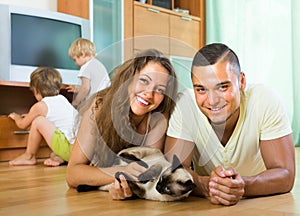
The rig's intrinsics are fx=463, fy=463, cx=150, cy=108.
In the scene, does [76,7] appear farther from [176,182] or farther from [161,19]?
[176,182]

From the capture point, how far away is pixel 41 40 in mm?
3199

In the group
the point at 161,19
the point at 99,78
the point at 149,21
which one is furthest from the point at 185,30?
the point at 99,78

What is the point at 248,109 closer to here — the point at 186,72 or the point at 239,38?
the point at 186,72

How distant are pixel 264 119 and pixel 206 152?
199 millimetres

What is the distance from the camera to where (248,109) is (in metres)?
1.35

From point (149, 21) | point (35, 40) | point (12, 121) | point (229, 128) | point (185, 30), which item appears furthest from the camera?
point (185, 30)

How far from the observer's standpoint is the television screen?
3.07 meters

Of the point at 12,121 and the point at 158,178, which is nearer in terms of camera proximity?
the point at 158,178

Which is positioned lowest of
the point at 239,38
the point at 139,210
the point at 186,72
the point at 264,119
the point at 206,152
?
the point at 139,210

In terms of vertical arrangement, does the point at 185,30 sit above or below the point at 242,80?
above

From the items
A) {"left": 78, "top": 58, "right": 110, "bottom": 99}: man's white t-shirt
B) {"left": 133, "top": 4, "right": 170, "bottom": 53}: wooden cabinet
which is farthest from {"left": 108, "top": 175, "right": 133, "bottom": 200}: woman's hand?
{"left": 133, "top": 4, "right": 170, "bottom": 53}: wooden cabinet

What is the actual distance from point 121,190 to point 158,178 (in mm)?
116

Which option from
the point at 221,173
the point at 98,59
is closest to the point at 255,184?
the point at 221,173

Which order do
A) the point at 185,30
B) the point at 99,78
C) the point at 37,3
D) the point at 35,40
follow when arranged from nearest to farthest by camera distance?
the point at 99,78, the point at 35,40, the point at 37,3, the point at 185,30
